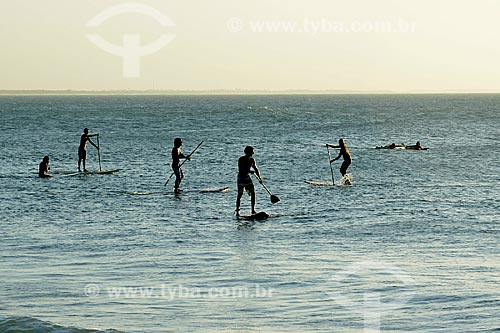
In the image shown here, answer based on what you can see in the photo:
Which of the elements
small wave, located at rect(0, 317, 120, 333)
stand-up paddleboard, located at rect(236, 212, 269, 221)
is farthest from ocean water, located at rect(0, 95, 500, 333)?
stand-up paddleboard, located at rect(236, 212, 269, 221)

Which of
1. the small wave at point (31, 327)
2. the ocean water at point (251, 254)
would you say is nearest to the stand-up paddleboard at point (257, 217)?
the ocean water at point (251, 254)

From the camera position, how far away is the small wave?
11.7 metres

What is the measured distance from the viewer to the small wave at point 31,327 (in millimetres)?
11667

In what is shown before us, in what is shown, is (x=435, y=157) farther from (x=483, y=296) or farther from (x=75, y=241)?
(x=483, y=296)

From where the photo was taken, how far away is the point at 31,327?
38.6ft

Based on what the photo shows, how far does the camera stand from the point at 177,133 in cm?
8700

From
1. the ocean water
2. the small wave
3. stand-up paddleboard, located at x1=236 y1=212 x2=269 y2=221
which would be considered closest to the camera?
the small wave

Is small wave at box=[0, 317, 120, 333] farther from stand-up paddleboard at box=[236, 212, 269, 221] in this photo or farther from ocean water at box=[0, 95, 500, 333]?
stand-up paddleboard at box=[236, 212, 269, 221]

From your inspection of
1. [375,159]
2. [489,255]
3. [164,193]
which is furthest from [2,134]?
[489,255]

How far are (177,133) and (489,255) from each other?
230 ft

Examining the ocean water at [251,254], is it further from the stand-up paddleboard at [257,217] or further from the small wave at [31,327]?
the stand-up paddleboard at [257,217]

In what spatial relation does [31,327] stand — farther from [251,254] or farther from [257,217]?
[257,217]

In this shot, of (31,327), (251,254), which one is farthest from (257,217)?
(31,327)

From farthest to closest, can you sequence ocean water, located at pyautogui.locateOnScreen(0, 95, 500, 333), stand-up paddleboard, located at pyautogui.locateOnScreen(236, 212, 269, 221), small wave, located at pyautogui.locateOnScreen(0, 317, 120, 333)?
stand-up paddleboard, located at pyautogui.locateOnScreen(236, 212, 269, 221) < ocean water, located at pyautogui.locateOnScreen(0, 95, 500, 333) < small wave, located at pyautogui.locateOnScreen(0, 317, 120, 333)
